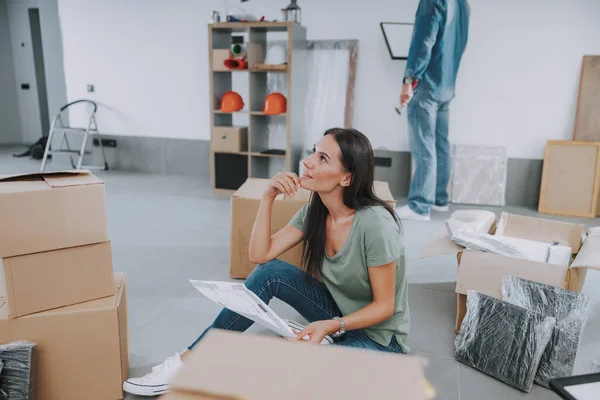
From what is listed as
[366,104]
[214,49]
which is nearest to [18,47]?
[214,49]

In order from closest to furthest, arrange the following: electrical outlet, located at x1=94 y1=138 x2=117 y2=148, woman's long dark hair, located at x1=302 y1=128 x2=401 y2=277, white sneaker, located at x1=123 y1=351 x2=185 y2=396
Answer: woman's long dark hair, located at x1=302 y1=128 x2=401 y2=277
white sneaker, located at x1=123 y1=351 x2=185 y2=396
electrical outlet, located at x1=94 y1=138 x2=117 y2=148

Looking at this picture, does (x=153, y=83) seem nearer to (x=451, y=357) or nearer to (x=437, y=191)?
(x=437, y=191)

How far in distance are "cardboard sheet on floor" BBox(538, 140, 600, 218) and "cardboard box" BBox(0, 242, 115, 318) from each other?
399cm

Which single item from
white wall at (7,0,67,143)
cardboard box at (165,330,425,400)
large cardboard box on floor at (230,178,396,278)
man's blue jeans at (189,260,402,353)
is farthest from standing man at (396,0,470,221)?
white wall at (7,0,67,143)

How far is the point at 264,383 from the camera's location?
0.53 meters

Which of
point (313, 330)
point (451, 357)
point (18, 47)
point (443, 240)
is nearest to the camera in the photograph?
point (313, 330)

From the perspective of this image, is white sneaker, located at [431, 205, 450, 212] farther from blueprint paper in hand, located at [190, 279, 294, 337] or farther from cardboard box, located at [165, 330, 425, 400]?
cardboard box, located at [165, 330, 425, 400]

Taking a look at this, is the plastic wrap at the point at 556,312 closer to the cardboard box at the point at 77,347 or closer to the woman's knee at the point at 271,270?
the woman's knee at the point at 271,270

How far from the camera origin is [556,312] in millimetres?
1855

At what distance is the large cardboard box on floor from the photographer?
8.20ft

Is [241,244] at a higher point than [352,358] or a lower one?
lower

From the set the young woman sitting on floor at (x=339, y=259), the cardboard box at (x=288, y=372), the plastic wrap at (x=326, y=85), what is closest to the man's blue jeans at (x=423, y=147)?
the plastic wrap at (x=326, y=85)

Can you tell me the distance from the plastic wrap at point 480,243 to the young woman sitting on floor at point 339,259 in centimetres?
68

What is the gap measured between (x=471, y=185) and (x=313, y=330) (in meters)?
3.65
